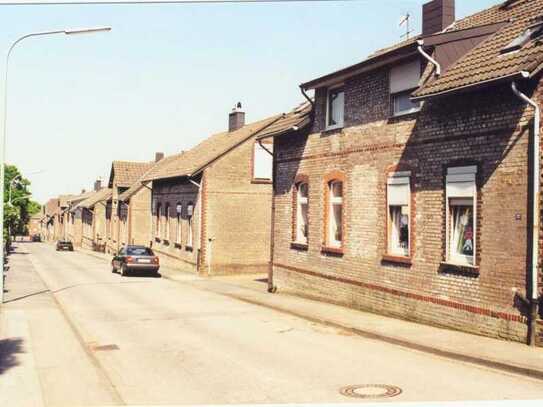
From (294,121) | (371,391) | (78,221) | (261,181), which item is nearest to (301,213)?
(294,121)

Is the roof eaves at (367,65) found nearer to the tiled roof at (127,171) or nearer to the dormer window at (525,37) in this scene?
the dormer window at (525,37)

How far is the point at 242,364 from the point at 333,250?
26.1 feet

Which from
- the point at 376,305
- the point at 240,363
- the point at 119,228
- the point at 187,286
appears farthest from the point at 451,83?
the point at 119,228

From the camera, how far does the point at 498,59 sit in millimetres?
12289

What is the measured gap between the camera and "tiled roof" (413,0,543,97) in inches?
447

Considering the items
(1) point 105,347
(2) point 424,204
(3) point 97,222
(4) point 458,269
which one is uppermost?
(2) point 424,204

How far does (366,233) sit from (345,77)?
169 inches

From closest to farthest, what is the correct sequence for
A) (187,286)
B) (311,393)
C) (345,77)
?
(311,393), (345,77), (187,286)

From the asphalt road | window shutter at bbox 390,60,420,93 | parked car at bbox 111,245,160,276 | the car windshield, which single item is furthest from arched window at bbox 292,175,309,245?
the car windshield

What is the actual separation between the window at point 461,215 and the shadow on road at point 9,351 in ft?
28.6

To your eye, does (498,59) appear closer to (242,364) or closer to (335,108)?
(335,108)

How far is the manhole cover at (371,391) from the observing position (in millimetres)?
8141

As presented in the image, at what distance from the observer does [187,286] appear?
82.5ft

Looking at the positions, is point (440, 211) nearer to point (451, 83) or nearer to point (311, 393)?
point (451, 83)
